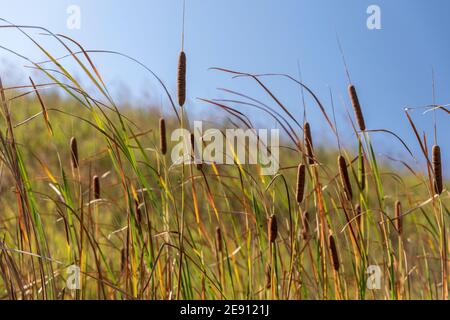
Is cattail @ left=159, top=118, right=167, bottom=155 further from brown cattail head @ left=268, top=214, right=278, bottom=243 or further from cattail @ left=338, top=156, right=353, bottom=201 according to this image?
cattail @ left=338, top=156, right=353, bottom=201

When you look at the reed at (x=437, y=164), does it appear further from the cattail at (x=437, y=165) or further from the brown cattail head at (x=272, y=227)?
the brown cattail head at (x=272, y=227)

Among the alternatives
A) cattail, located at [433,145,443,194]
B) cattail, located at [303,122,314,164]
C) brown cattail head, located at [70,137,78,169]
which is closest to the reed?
cattail, located at [433,145,443,194]

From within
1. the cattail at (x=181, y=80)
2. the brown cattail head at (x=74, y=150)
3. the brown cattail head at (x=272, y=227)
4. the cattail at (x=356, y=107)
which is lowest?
the brown cattail head at (x=272, y=227)

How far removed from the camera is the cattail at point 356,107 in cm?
146

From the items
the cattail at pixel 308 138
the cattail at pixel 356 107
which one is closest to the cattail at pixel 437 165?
the cattail at pixel 356 107

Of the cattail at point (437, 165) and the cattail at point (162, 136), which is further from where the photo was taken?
the cattail at point (162, 136)

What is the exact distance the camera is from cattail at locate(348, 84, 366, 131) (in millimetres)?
1458

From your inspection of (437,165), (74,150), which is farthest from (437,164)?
(74,150)

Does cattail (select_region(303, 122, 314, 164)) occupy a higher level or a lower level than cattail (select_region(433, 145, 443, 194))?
higher

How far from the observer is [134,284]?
1.70m

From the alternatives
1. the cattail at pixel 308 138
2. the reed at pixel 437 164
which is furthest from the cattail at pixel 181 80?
the reed at pixel 437 164

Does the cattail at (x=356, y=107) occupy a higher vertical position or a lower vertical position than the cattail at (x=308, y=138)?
higher
